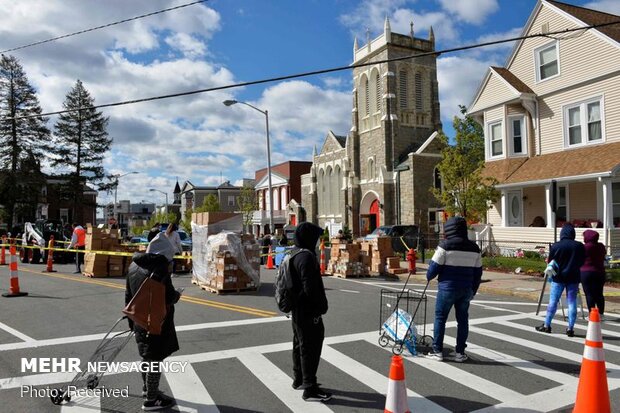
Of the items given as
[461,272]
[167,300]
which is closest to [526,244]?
[461,272]

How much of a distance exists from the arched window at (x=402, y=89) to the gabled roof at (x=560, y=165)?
685 inches

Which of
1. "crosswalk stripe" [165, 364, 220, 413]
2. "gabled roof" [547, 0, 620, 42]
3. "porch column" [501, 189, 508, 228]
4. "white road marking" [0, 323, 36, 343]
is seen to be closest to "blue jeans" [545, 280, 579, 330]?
"crosswalk stripe" [165, 364, 220, 413]

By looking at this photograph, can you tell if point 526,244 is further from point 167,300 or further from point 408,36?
point 408,36

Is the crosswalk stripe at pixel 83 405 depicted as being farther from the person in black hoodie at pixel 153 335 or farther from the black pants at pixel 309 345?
the black pants at pixel 309 345

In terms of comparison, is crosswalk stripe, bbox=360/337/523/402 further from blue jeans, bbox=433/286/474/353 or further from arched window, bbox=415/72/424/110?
arched window, bbox=415/72/424/110

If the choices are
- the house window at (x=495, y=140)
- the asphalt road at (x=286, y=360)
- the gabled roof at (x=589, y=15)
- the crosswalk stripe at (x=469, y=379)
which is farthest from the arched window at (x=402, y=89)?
the crosswalk stripe at (x=469, y=379)

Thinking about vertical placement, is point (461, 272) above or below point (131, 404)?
above

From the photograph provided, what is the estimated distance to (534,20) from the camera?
74.8 feet

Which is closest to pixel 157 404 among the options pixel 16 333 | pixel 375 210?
pixel 16 333

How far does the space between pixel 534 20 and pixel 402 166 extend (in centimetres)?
1578

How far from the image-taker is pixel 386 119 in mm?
38969

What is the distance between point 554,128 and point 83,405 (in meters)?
21.3

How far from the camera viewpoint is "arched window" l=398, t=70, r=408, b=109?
131 ft

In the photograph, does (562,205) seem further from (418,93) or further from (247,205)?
(247,205)
